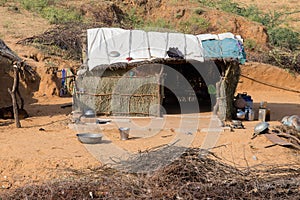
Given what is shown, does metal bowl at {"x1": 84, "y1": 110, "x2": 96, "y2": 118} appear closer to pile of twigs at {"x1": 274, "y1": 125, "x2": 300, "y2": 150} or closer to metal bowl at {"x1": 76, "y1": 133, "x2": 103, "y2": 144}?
metal bowl at {"x1": 76, "y1": 133, "x2": 103, "y2": 144}

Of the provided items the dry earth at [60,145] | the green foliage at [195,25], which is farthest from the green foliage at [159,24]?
the dry earth at [60,145]

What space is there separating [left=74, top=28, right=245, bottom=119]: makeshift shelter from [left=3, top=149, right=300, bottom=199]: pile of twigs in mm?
4996

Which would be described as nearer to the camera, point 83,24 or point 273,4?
point 83,24

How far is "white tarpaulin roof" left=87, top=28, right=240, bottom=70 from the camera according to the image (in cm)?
1021

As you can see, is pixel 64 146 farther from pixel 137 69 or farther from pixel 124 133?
pixel 137 69

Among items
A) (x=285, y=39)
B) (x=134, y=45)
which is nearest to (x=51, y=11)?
(x=134, y=45)

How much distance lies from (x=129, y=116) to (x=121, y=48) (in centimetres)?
162

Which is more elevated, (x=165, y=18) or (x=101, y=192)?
(x=165, y=18)

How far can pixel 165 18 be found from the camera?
21.1 meters

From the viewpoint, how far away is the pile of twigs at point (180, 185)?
479cm

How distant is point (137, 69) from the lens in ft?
34.4

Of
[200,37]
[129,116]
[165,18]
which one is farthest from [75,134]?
[165,18]

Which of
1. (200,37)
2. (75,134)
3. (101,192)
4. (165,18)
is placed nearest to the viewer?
(101,192)

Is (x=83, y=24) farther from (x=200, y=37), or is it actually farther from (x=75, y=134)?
(x=75, y=134)
